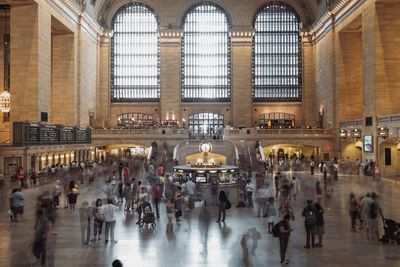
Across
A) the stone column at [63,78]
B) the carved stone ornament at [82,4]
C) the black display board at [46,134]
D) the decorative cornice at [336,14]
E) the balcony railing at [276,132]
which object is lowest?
the black display board at [46,134]

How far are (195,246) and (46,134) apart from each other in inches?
912

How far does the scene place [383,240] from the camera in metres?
13.0

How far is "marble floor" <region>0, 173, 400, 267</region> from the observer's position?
11.0m

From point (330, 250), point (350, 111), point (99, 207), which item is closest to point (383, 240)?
point (330, 250)

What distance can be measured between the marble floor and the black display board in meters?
12.5

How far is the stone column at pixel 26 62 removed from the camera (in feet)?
110

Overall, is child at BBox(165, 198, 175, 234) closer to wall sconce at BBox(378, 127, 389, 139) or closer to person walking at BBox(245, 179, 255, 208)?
person walking at BBox(245, 179, 255, 208)

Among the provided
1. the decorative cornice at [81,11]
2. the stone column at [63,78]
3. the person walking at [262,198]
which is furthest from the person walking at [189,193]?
the stone column at [63,78]

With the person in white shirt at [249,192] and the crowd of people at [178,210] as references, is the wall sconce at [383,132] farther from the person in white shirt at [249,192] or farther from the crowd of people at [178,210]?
the person in white shirt at [249,192]

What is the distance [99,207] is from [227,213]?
639cm

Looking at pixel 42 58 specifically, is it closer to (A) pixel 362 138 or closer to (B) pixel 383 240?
(A) pixel 362 138

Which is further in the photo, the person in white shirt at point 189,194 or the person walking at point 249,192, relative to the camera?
the person walking at point 249,192

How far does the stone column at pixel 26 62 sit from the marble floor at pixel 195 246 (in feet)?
56.9

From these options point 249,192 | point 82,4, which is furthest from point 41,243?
point 82,4
